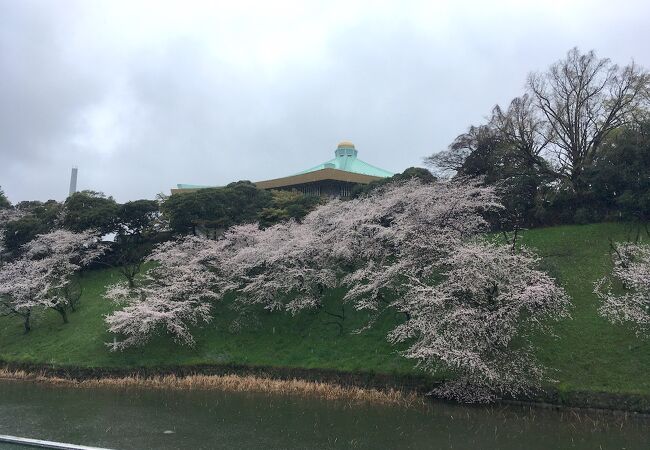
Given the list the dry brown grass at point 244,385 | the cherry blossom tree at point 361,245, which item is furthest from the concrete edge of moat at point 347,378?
the cherry blossom tree at point 361,245

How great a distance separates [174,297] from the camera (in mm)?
29141

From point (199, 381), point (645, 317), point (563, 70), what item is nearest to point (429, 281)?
point (645, 317)

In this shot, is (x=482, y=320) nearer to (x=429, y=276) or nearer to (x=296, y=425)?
(x=429, y=276)

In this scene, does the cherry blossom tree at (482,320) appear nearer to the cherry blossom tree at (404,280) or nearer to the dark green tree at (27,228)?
the cherry blossom tree at (404,280)

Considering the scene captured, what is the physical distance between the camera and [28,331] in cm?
3253

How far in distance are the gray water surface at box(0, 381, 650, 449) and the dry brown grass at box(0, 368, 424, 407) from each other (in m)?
0.93

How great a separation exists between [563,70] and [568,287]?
52.1 ft

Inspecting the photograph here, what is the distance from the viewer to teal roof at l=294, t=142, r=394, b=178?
56.2 m

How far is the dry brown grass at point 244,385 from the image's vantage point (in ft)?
64.6

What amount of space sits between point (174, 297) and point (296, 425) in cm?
1552

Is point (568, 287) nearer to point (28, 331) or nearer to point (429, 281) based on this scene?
point (429, 281)

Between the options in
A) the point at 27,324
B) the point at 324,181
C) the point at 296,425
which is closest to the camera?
the point at 296,425

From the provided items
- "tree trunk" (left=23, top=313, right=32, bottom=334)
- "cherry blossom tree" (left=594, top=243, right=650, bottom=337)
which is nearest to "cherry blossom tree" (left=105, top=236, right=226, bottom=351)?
"tree trunk" (left=23, top=313, right=32, bottom=334)

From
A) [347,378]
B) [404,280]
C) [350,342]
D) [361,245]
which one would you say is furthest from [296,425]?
[361,245]
